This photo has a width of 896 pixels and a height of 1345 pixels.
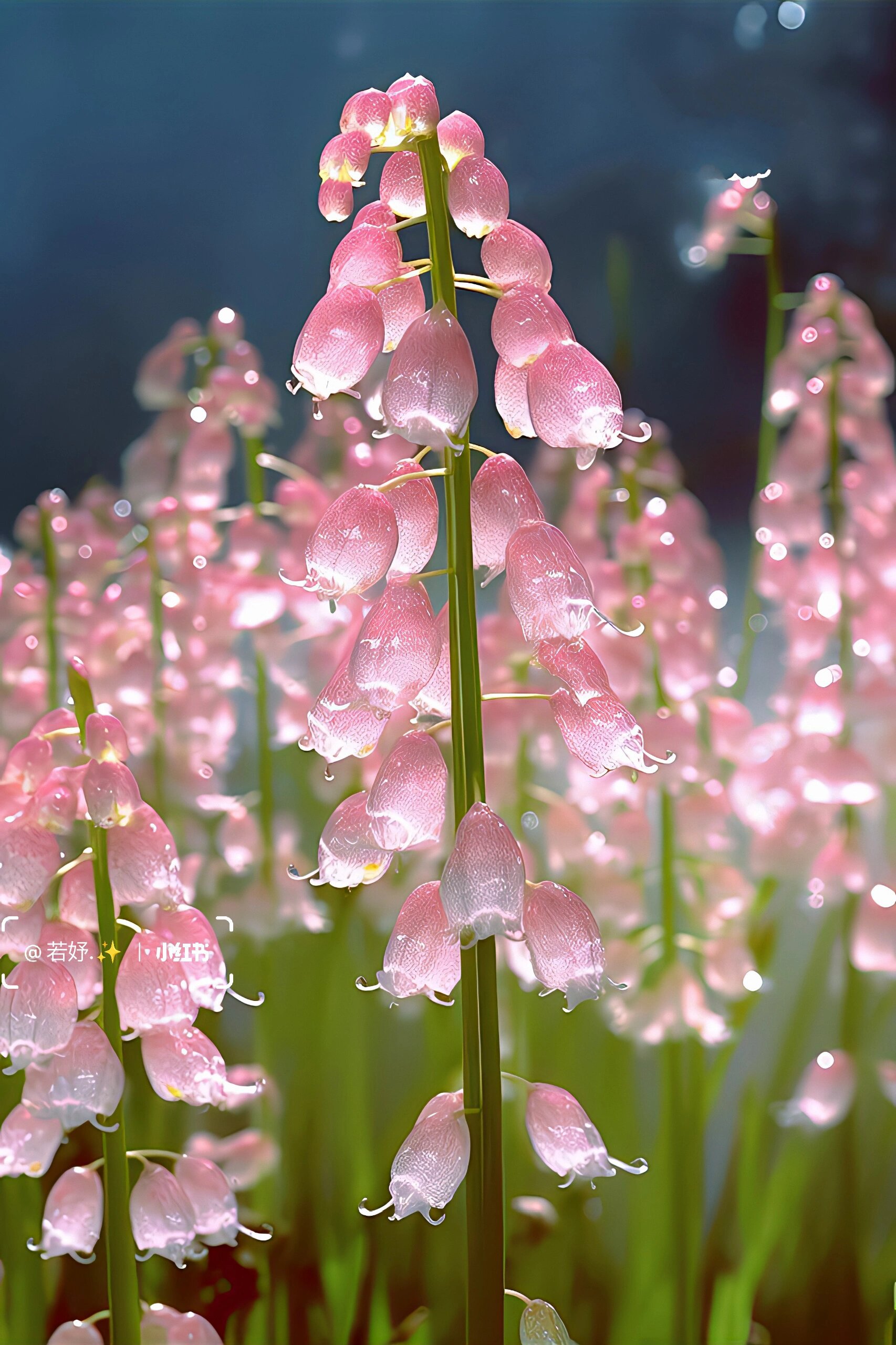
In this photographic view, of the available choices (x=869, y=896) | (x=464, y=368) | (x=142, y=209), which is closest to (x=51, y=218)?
(x=142, y=209)

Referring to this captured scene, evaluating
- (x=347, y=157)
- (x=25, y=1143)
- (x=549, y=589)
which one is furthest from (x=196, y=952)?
(x=347, y=157)

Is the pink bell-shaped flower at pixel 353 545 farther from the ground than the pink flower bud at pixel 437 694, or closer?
farther from the ground

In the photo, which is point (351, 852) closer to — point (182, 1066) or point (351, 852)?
point (351, 852)

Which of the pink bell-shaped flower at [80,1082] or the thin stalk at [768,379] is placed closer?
the pink bell-shaped flower at [80,1082]

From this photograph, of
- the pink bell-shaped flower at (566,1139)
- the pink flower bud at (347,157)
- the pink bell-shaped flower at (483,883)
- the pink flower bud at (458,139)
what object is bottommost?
the pink bell-shaped flower at (566,1139)

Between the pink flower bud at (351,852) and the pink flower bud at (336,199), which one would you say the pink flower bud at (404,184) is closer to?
the pink flower bud at (336,199)

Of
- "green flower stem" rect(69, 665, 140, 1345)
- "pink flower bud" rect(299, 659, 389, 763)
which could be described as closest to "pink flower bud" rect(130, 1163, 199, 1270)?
"green flower stem" rect(69, 665, 140, 1345)

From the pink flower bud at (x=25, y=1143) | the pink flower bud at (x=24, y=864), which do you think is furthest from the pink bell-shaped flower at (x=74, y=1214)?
the pink flower bud at (x=24, y=864)
